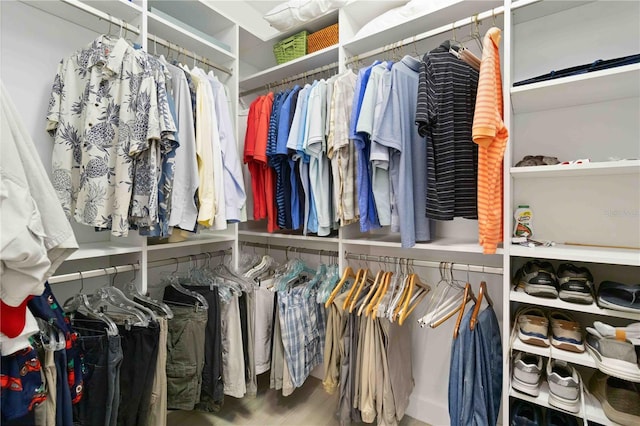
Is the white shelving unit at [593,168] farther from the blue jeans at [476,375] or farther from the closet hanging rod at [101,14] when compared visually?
the closet hanging rod at [101,14]

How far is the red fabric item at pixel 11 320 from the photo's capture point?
31.2 inches

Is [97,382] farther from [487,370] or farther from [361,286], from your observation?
[487,370]

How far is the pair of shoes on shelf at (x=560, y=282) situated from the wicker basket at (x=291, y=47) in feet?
5.80

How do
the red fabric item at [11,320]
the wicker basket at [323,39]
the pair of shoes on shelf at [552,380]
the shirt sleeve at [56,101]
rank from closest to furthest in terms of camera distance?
the red fabric item at [11,320] → the pair of shoes on shelf at [552,380] → the shirt sleeve at [56,101] → the wicker basket at [323,39]

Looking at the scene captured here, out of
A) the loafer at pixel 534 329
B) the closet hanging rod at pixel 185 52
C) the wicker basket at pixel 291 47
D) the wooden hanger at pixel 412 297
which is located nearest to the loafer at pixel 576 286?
the loafer at pixel 534 329

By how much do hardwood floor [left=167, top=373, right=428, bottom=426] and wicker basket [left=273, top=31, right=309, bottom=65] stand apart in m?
2.24

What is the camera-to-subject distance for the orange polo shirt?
113 centimetres

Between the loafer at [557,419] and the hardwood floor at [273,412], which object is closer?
the loafer at [557,419]

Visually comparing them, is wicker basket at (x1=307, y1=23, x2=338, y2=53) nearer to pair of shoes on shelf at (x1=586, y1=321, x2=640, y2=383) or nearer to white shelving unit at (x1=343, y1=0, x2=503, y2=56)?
white shelving unit at (x1=343, y1=0, x2=503, y2=56)

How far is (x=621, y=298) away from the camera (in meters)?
1.06

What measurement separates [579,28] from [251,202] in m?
1.96

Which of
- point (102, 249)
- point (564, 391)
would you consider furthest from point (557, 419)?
point (102, 249)

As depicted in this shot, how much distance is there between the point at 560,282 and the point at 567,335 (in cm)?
20

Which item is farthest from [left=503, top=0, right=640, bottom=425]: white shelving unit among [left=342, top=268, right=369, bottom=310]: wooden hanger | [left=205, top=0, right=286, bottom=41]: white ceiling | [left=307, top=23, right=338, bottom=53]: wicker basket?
[left=205, top=0, right=286, bottom=41]: white ceiling
